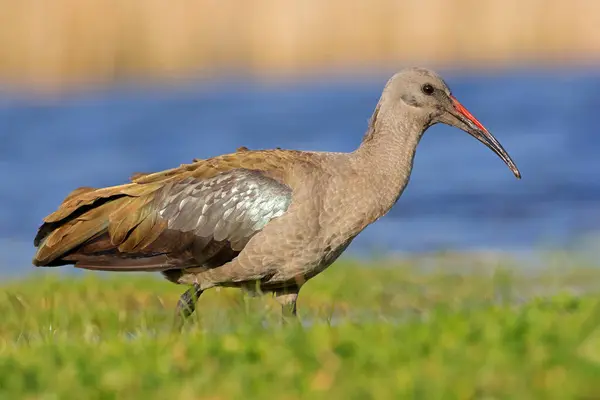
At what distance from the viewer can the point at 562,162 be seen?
738 inches

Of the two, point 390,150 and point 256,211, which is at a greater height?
point 390,150

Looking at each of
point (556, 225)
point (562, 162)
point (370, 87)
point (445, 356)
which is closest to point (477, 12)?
point (370, 87)

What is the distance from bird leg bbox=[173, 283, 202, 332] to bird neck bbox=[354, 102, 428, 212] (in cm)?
125

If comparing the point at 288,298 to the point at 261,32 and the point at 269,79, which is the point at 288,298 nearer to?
the point at 261,32

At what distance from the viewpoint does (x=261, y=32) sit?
23859 mm

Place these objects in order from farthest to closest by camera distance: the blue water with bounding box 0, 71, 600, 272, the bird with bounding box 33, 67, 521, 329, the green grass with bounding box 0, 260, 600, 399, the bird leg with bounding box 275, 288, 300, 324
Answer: the blue water with bounding box 0, 71, 600, 272 → the bird leg with bounding box 275, 288, 300, 324 → the bird with bounding box 33, 67, 521, 329 → the green grass with bounding box 0, 260, 600, 399

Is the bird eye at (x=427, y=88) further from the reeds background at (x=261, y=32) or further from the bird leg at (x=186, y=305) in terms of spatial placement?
the reeds background at (x=261, y=32)

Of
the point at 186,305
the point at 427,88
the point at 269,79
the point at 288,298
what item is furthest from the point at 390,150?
the point at 269,79

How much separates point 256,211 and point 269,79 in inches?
771

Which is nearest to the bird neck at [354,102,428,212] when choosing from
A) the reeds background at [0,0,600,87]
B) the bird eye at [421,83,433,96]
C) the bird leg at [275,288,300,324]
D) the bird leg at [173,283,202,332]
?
the bird eye at [421,83,433,96]

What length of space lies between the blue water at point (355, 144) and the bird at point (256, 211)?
194 inches

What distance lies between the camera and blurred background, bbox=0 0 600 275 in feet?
66.4

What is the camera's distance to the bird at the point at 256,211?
7156 mm

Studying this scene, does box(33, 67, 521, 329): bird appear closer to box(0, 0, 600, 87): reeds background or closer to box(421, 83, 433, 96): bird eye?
box(421, 83, 433, 96): bird eye
